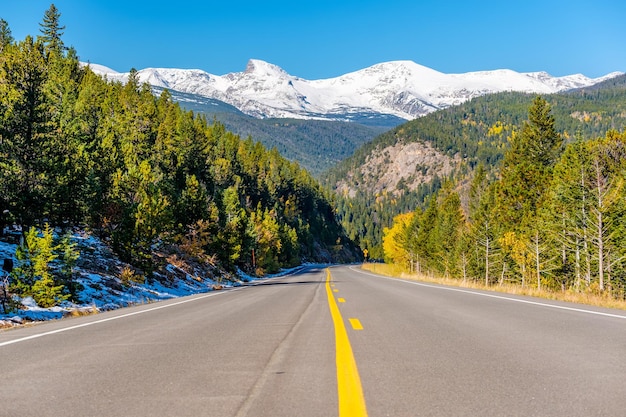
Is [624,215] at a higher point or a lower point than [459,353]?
higher

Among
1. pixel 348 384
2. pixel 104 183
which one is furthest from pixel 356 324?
pixel 104 183

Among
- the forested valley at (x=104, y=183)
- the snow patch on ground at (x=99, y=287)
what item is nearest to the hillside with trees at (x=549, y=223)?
the snow patch on ground at (x=99, y=287)

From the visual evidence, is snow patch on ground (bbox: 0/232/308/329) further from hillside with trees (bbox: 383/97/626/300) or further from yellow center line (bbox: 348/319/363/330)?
hillside with trees (bbox: 383/97/626/300)

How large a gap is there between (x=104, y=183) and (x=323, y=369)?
89.5 feet

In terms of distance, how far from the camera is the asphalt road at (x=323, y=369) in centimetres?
375

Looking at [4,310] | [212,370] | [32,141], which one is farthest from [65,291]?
[212,370]

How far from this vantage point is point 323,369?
5.05 m

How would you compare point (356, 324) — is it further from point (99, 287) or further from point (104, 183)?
point (104, 183)

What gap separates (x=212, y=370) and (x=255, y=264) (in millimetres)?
Result: 54693

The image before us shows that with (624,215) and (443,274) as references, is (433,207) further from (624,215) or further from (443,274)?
(624,215)

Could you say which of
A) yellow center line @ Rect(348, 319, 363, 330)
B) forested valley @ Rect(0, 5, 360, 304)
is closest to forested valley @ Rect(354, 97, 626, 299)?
Result: yellow center line @ Rect(348, 319, 363, 330)

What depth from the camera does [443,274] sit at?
65.8m

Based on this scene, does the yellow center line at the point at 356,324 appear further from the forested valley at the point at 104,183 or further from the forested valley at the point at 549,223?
the forested valley at the point at 549,223

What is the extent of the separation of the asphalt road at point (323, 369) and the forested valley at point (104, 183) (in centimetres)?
893
